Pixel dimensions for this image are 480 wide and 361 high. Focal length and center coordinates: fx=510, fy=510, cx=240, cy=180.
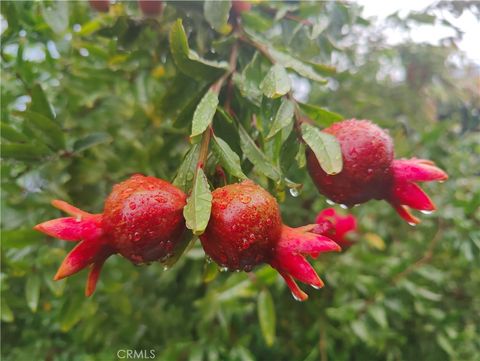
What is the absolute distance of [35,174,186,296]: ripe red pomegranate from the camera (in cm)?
66

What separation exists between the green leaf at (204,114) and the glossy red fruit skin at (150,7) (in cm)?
45

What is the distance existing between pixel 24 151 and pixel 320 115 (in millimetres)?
646

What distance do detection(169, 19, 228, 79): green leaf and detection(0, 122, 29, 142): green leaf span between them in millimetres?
451

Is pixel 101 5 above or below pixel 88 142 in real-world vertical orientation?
above

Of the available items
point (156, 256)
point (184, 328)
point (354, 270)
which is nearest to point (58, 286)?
point (184, 328)

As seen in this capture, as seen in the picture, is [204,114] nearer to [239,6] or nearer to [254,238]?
[254,238]

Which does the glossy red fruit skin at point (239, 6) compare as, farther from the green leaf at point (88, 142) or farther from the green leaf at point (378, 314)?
the green leaf at point (378, 314)

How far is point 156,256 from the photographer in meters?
0.69

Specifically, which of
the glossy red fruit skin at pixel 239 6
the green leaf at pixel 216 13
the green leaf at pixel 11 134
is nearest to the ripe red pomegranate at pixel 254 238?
the green leaf at pixel 216 13

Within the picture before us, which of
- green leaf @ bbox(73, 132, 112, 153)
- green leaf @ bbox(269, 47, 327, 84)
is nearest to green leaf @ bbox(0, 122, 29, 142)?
green leaf @ bbox(73, 132, 112, 153)

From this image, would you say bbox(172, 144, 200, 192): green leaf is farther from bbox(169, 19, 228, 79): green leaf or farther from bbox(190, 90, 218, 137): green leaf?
bbox(169, 19, 228, 79): green leaf

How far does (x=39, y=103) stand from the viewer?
3.82 feet

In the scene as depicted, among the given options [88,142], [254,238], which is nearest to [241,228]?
[254,238]

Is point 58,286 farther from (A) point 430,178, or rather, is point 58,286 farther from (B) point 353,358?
(B) point 353,358
